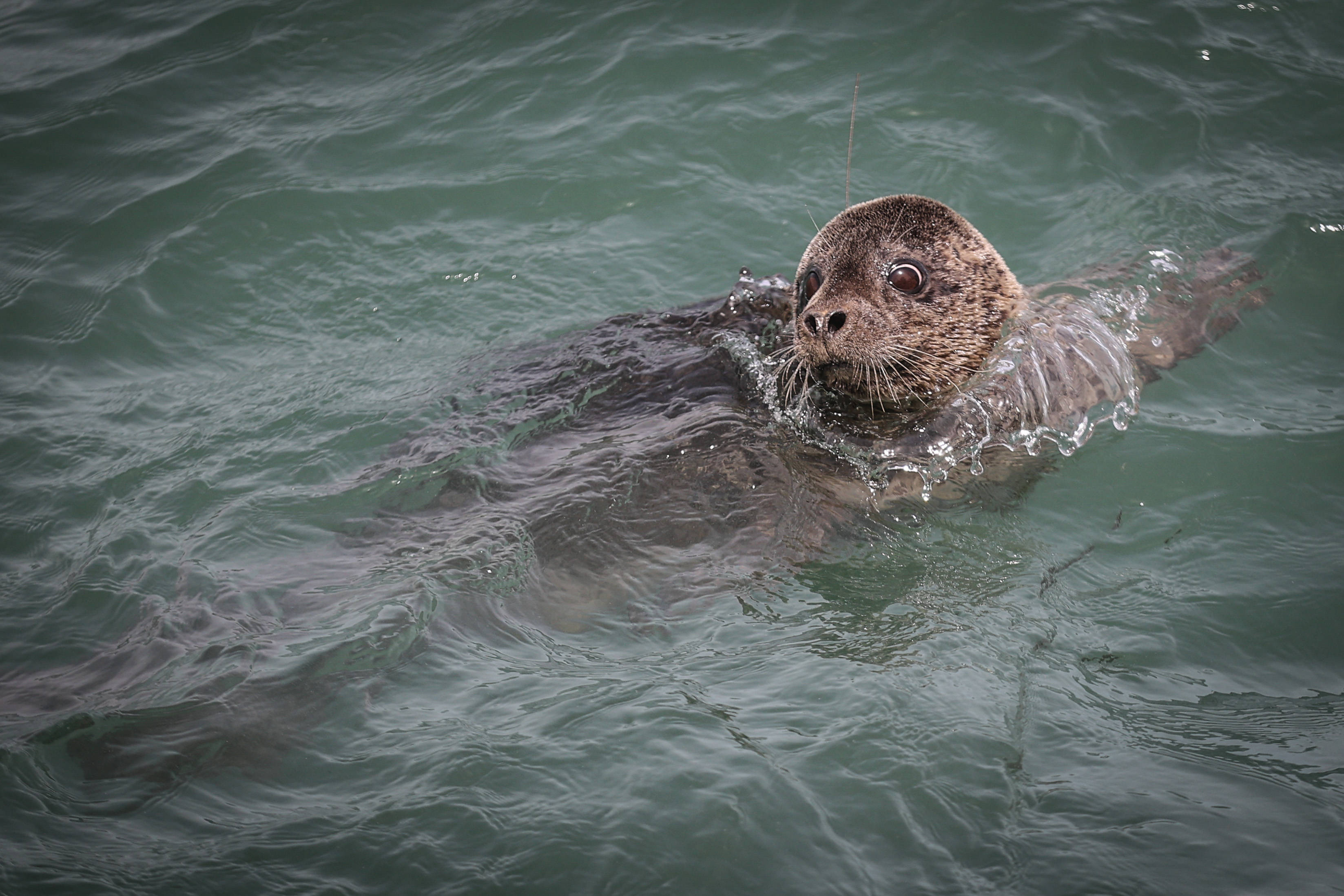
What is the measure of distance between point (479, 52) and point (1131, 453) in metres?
6.29

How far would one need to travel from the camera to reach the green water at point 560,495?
10.6ft

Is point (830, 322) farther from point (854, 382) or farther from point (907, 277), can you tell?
point (907, 277)

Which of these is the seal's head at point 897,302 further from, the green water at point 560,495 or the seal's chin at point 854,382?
the green water at point 560,495

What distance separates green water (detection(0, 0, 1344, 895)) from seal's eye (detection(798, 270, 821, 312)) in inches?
45.7

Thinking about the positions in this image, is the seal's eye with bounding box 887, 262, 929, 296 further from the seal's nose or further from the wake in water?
the wake in water

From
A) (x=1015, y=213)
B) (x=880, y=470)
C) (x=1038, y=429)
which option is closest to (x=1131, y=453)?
(x=1038, y=429)

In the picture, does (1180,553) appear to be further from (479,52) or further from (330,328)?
(479,52)

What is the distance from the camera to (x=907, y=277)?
15.7 feet

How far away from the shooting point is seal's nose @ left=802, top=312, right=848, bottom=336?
4.52 metres

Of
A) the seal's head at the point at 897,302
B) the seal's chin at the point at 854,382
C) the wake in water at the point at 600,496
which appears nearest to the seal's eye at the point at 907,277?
the seal's head at the point at 897,302

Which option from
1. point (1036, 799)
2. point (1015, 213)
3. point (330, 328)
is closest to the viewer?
point (1036, 799)

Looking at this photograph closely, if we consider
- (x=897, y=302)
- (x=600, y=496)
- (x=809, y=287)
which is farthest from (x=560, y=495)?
(x=897, y=302)

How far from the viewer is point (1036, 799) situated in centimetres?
325

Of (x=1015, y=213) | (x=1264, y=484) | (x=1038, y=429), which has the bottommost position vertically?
(x=1264, y=484)
